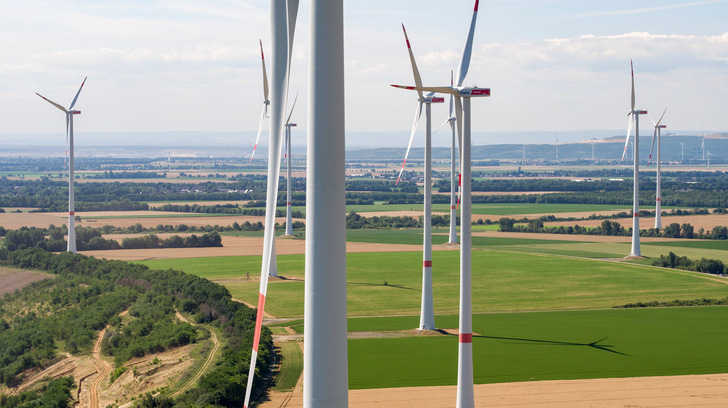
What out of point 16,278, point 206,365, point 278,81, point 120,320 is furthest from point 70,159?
point 278,81

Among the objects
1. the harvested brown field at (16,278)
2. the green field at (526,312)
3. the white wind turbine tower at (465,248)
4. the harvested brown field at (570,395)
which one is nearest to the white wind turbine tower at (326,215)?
the white wind turbine tower at (465,248)

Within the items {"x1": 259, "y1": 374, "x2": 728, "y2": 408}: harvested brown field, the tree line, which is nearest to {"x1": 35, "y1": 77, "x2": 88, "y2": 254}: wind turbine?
the tree line

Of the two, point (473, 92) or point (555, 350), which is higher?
point (473, 92)

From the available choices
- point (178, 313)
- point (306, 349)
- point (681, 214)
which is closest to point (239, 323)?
point (178, 313)

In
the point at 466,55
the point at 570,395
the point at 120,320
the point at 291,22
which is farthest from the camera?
the point at 120,320

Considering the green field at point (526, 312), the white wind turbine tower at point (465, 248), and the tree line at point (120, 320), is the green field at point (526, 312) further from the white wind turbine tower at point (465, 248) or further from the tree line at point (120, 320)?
the white wind turbine tower at point (465, 248)

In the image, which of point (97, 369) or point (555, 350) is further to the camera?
point (555, 350)

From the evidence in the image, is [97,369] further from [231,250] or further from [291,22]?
[231,250]
